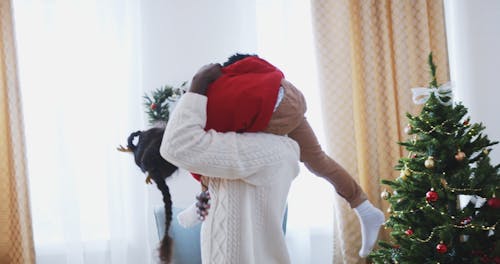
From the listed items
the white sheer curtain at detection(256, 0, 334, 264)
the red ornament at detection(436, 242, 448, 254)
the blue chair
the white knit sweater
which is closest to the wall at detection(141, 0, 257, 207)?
the white sheer curtain at detection(256, 0, 334, 264)

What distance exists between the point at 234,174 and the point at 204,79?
10.5 inches

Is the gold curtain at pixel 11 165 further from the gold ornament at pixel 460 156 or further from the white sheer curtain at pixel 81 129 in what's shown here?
the gold ornament at pixel 460 156

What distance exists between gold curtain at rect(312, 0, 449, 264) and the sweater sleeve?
1547 millimetres

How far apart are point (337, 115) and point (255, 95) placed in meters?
1.59

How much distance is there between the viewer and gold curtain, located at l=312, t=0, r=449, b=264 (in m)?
2.72

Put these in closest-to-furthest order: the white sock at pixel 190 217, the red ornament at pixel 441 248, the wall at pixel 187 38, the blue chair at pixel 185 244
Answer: the white sock at pixel 190 217, the red ornament at pixel 441 248, the blue chair at pixel 185 244, the wall at pixel 187 38

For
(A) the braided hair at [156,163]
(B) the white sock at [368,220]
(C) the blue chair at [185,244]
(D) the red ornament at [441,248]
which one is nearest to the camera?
(A) the braided hair at [156,163]

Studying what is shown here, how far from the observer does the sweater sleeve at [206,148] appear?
3.78 ft

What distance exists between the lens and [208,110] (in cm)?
124

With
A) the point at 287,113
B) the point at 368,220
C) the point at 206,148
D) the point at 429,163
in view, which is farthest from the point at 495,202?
the point at 206,148

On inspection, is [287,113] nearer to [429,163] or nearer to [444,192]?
[429,163]

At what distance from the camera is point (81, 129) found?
8.98 ft

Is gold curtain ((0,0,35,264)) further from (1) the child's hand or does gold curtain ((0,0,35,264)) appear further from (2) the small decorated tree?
(1) the child's hand

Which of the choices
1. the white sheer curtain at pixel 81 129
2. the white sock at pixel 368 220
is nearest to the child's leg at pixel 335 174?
the white sock at pixel 368 220
